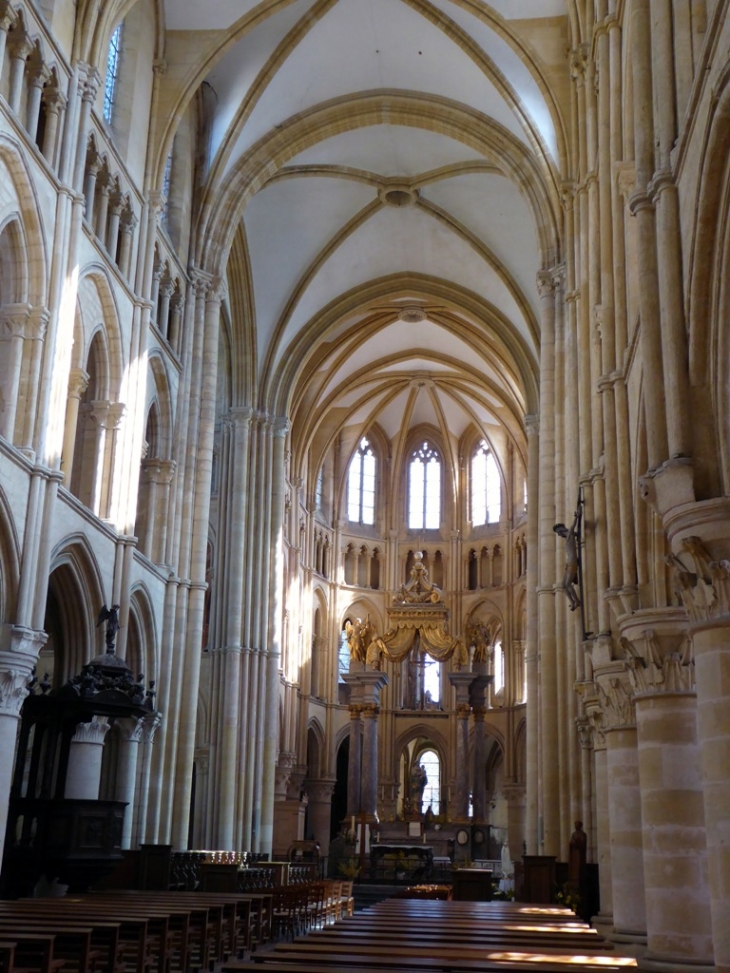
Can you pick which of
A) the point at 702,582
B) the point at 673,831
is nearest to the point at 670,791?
the point at 673,831

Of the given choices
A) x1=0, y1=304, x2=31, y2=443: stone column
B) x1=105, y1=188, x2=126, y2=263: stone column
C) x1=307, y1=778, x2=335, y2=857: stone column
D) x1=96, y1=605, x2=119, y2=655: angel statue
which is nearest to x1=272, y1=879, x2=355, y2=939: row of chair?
x1=96, y1=605, x2=119, y2=655: angel statue

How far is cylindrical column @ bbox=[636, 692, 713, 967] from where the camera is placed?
9984mm

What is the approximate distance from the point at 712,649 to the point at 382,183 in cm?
2533

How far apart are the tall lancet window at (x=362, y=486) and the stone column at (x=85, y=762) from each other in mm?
29660

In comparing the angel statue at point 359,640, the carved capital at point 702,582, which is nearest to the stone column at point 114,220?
the carved capital at point 702,582

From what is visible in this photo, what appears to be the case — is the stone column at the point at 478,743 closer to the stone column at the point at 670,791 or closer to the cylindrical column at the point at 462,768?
the cylindrical column at the point at 462,768

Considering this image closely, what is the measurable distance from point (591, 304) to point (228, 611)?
17.6 meters

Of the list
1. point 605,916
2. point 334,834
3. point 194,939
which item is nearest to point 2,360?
point 194,939

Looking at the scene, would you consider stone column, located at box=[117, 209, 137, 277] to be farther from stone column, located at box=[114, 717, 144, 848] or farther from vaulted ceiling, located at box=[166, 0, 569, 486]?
stone column, located at box=[114, 717, 144, 848]

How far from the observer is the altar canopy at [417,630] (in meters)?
40.9

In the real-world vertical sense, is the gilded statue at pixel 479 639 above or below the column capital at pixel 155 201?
below

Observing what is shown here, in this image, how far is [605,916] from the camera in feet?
50.4

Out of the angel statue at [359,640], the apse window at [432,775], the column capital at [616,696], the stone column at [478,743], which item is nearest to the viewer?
the column capital at [616,696]

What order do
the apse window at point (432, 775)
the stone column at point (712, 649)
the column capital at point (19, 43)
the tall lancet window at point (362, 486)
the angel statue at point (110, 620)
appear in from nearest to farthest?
the stone column at point (712, 649) < the column capital at point (19, 43) < the angel statue at point (110, 620) < the apse window at point (432, 775) < the tall lancet window at point (362, 486)
